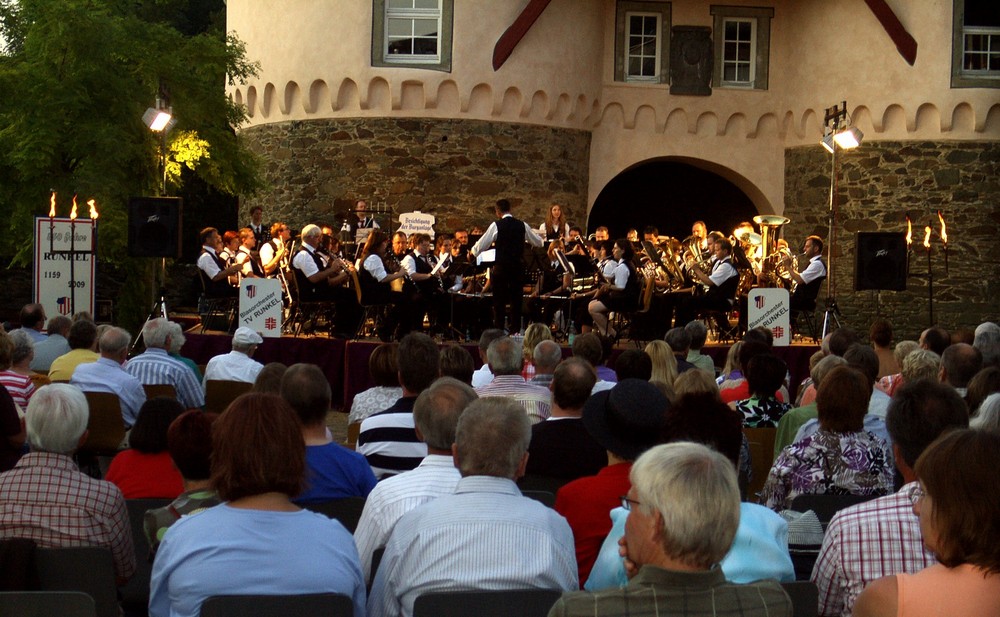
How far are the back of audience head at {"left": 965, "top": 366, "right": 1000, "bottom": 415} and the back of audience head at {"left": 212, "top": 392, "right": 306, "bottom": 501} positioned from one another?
339cm

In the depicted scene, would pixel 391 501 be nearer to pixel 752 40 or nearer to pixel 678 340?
pixel 678 340

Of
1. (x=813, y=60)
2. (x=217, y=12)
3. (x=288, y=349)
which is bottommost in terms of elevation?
(x=288, y=349)

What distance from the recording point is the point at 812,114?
19.7m

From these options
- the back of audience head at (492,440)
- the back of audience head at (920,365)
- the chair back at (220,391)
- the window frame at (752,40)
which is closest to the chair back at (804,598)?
the back of audience head at (492,440)

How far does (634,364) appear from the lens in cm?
674

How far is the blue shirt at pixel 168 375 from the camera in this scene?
25.1 feet

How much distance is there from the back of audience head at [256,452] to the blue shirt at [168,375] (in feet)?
14.7

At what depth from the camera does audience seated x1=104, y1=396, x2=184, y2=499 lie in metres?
4.62

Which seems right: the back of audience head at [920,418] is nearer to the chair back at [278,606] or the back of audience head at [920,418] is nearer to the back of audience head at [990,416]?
the back of audience head at [990,416]

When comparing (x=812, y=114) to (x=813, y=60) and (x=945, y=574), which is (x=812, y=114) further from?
(x=945, y=574)

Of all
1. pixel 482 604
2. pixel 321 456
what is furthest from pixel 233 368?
pixel 482 604

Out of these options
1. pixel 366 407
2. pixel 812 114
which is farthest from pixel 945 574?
pixel 812 114

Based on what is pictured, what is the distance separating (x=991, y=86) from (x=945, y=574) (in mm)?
17530

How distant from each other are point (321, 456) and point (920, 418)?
1.91 m
